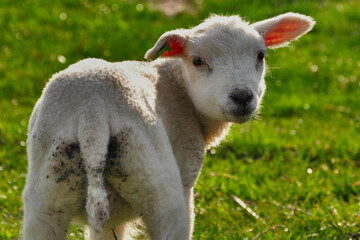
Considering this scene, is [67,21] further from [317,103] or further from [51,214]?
[51,214]

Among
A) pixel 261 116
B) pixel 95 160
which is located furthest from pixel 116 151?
pixel 261 116

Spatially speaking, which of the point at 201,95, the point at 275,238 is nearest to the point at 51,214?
the point at 201,95

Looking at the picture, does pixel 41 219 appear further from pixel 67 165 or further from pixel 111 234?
pixel 111 234

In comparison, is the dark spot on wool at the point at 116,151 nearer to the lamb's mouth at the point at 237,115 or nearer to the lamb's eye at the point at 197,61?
the lamb's mouth at the point at 237,115

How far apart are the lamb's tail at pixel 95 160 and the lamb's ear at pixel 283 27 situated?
1781 millimetres

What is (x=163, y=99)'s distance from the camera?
4.24m

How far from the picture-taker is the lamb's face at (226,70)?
159 inches

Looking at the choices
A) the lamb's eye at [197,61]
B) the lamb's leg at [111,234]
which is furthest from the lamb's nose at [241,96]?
the lamb's leg at [111,234]

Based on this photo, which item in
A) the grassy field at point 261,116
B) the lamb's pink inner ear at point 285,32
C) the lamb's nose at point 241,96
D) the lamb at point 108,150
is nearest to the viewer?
the lamb at point 108,150

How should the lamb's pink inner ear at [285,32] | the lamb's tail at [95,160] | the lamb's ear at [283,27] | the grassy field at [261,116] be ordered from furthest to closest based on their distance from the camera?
the grassy field at [261,116] < the lamb's pink inner ear at [285,32] < the lamb's ear at [283,27] < the lamb's tail at [95,160]

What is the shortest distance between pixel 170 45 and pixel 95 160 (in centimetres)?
133

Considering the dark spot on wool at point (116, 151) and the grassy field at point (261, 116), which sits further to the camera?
the grassy field at point (261, 116)

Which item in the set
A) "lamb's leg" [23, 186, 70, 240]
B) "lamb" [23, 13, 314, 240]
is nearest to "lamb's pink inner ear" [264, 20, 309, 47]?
"lamb" [23, 13, 314, 240]

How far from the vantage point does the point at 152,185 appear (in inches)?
138
